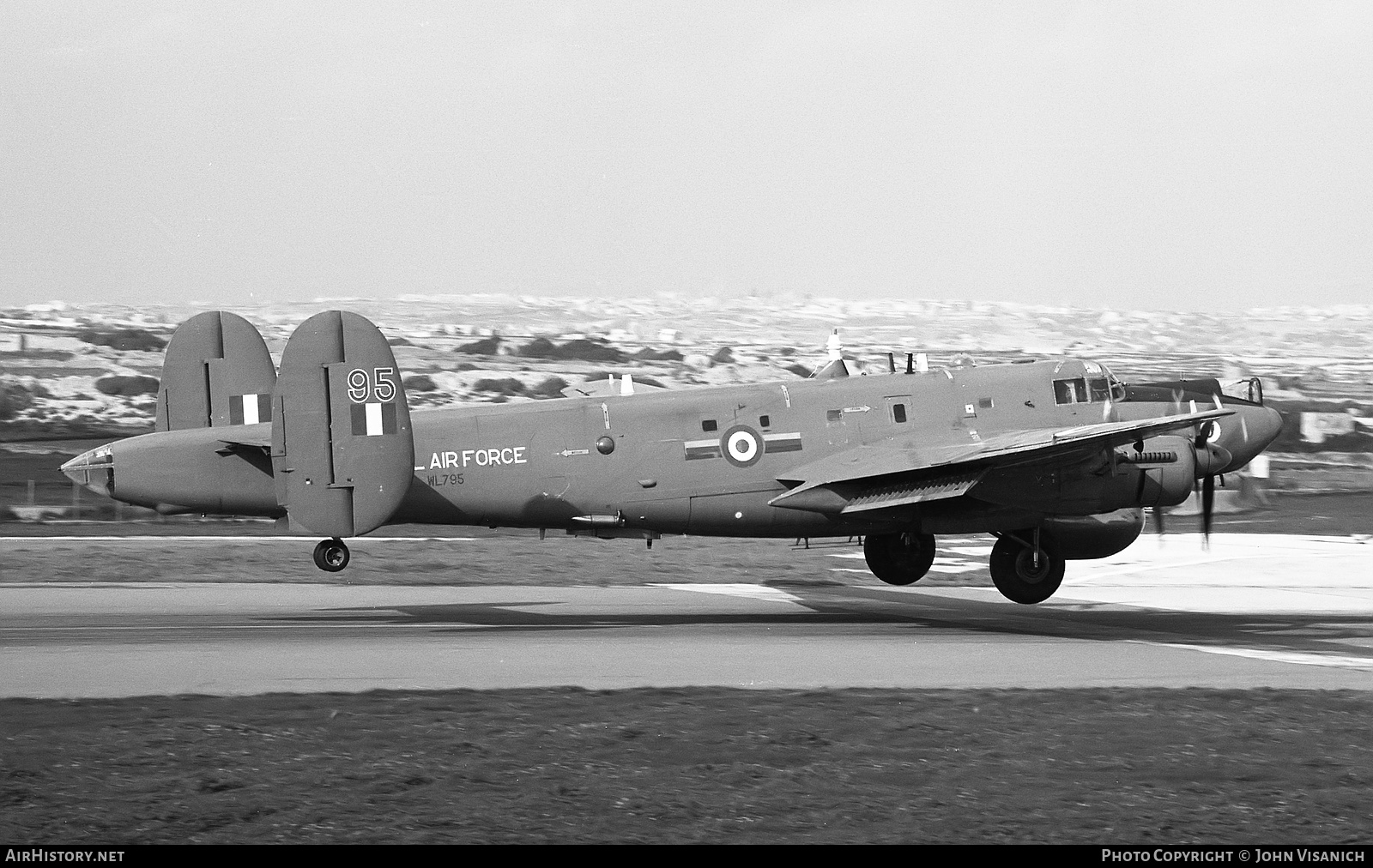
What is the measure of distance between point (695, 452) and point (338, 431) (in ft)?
17.5

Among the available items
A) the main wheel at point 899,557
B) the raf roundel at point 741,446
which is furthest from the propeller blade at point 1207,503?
the raf roundel at point 741,446

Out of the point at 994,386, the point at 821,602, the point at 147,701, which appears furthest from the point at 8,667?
the point at 994,386

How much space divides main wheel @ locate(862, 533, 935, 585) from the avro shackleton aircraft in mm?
1720

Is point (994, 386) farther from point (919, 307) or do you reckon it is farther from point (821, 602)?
point (919, 307)

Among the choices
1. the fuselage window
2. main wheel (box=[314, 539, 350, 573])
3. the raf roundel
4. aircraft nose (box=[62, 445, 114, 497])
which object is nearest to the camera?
main wheel (box=[314, 539, 350, 573])

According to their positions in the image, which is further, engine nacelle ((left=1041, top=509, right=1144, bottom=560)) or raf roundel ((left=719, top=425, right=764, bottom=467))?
engine nacelle ((left=1041, top=509, right=1144, bottom=560))

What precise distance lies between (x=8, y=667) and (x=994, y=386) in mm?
14668

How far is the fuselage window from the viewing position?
74.3 ft

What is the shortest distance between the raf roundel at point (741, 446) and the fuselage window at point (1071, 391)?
503 centimetres

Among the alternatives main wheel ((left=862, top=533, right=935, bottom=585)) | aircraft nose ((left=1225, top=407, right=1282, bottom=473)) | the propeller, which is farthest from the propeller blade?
main wheel ((left=862, top=533, right=935, bottom=585))

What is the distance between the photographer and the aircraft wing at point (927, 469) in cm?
2017

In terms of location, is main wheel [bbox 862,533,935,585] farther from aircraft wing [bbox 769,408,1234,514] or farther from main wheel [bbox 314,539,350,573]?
main wheel [bbox 314,539,350,573]

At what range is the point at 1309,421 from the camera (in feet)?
199

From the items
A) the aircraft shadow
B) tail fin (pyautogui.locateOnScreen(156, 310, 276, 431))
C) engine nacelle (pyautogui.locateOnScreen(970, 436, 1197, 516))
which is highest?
tail fin (pyautogui.locateOnScreen(156, 310, 276, 431))
